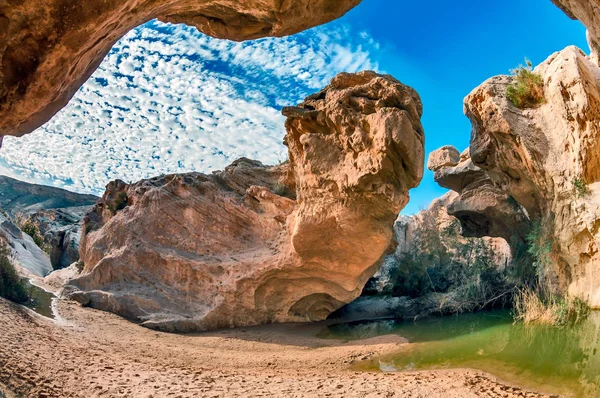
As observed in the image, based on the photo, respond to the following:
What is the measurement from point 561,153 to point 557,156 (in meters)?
0.12

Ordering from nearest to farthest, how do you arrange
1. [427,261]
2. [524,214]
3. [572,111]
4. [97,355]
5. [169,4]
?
[169,4] < [97,355] < [572,111] < [524,214] < [427,261]

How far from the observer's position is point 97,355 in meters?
7.17

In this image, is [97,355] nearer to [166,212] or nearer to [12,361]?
[12,361]

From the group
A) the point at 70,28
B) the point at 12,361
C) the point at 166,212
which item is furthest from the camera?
the point at 166,212

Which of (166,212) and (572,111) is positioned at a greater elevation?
(572,111)

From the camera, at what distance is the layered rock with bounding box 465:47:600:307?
32.3 feet

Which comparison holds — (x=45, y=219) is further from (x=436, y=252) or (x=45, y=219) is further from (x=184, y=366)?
(x=184, y=366)

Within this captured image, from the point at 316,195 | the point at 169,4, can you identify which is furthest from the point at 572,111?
the point at 169,4

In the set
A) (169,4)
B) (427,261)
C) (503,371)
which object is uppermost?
(169,4)

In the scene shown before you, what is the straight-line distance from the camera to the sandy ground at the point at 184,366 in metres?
5.62

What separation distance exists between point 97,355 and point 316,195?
6.21m

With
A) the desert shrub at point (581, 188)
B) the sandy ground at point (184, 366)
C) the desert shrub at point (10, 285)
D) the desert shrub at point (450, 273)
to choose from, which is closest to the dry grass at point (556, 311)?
the desert shrub at point (581, 188)

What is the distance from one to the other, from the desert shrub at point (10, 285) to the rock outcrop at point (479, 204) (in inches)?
572

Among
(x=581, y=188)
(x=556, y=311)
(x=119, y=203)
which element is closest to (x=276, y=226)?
(x=119, y=203)
